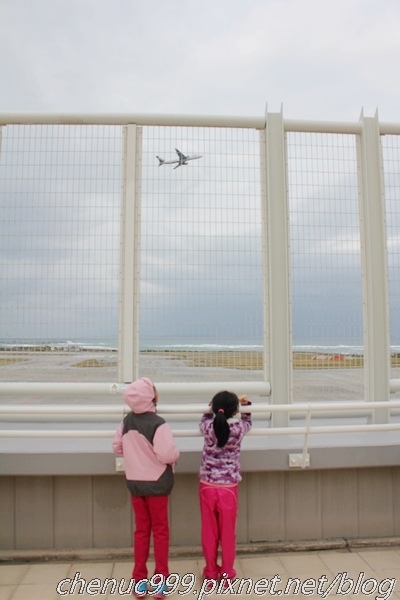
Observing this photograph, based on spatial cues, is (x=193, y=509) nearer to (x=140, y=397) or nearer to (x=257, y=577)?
(x=257, y=577)

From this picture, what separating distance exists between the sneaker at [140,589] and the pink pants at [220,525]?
41 cm

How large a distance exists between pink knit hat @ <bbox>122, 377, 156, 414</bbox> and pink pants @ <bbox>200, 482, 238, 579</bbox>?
2.27ft

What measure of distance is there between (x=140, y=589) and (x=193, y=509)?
788 mm

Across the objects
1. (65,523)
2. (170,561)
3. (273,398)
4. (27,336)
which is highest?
(27,336)

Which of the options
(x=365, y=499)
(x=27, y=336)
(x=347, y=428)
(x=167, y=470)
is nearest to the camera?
(x=167, y=470)

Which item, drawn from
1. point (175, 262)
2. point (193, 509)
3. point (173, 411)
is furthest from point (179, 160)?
point (193, 509)

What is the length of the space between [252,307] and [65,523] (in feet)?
7.60

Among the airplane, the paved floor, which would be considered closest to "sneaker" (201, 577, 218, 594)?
the paved floor

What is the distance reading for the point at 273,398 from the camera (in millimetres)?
4281

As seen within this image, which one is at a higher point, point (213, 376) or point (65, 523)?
point (213, 376)

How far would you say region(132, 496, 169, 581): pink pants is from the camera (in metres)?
3.13

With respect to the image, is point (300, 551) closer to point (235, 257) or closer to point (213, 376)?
point (213, 376)

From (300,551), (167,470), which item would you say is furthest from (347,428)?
(167,470)

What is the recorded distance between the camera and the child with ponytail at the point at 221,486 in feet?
10.5
